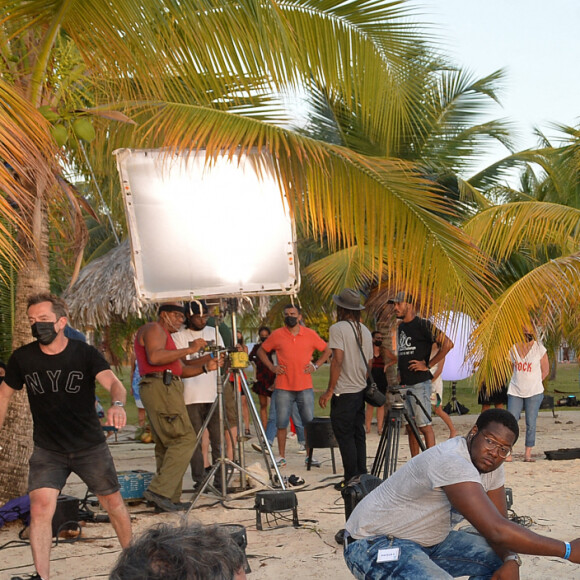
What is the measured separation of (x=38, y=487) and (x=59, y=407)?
→ 0.50m

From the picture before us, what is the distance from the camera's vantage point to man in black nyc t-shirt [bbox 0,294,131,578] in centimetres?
510

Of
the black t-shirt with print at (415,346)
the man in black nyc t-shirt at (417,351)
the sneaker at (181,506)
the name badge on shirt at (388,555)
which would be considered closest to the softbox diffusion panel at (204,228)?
the sneaker at (181,506)

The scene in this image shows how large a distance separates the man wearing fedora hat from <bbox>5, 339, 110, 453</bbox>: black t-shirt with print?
3119mm

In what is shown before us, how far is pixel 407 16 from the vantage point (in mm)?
6676

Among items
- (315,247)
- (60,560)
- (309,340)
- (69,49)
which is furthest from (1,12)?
(315,247)

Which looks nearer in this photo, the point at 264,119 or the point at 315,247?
the point at 264,119

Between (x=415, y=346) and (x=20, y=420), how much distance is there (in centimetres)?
413

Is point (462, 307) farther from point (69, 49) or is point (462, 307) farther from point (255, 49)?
point (69, 49)

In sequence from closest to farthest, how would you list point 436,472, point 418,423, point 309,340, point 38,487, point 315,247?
point 436,472
point 38,487
point 418,423
point 309,340
point 315,247

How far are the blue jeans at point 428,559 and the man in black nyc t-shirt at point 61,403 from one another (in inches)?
73.0

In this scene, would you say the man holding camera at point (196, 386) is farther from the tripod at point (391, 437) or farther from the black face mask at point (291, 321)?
the tripod at point (391, 437)

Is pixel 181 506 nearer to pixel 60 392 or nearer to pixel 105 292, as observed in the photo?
pixel 60 392

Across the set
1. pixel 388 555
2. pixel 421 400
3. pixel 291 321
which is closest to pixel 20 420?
pixel 291 321

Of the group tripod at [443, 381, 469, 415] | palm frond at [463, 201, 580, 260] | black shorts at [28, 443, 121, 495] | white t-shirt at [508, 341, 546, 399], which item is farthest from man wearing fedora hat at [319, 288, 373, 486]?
tripod at [443, 381, 469, 415]
